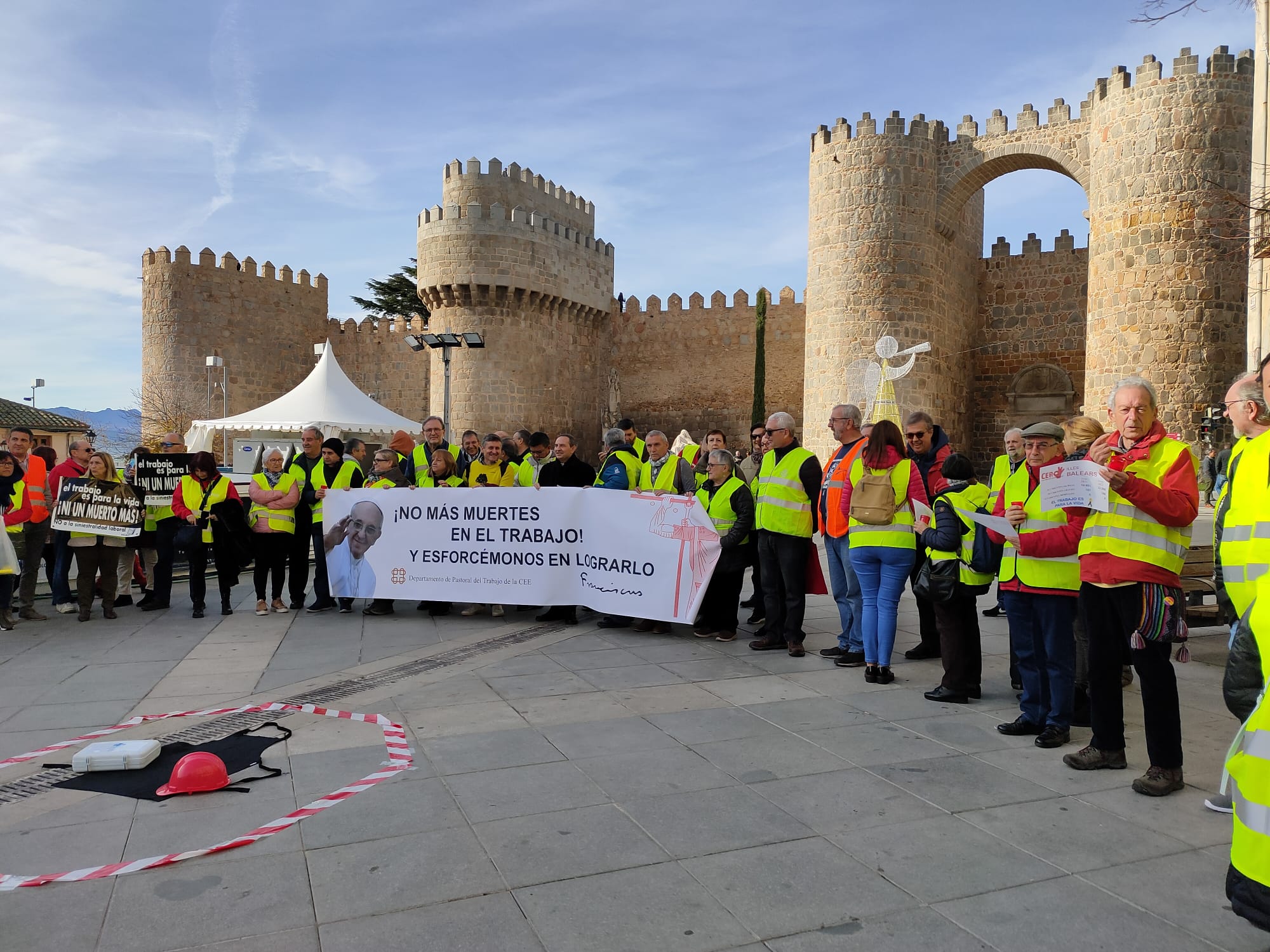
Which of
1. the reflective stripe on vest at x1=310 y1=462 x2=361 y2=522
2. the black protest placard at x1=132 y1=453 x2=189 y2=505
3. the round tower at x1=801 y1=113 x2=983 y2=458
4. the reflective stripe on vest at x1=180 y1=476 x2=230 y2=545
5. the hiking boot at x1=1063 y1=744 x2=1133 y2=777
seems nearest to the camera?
the hiking boot at x1=1063 y1=744 x2=1133 y2=777

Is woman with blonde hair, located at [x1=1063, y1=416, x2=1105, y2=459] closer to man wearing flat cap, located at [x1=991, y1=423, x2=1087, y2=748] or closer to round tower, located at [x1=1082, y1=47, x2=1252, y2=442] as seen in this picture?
man wearing flat cap, located at [x1=991, y1=423, x2=1087, y2=748]

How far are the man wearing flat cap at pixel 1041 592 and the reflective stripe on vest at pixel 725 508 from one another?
2.76 m

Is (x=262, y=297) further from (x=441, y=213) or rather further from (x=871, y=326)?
(x=871, y=326)

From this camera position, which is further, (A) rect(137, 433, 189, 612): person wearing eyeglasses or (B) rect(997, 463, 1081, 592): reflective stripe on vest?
(A) rect(137, 433, 189, 612): person wearing eyeglasses

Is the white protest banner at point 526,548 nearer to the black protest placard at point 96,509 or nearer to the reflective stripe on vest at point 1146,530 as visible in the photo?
the black protest placard at point 96,509

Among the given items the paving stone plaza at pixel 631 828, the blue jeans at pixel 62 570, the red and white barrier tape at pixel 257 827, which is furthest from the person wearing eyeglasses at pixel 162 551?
the red and white barrier tape at pixel 257 827

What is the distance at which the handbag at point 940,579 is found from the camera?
535 cm

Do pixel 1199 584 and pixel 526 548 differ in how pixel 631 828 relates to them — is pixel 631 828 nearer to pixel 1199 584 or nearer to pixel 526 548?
pixel 526 548

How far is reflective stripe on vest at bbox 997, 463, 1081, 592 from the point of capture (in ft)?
14.9

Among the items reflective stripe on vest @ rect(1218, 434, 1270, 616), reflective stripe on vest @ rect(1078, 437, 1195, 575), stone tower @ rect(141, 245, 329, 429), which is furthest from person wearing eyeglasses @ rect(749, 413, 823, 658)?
stone tower @ rect(141, 245, 329, 429)

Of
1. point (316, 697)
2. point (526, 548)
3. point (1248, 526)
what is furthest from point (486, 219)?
point (1248, 526)

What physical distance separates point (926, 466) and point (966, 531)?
1.50 metres

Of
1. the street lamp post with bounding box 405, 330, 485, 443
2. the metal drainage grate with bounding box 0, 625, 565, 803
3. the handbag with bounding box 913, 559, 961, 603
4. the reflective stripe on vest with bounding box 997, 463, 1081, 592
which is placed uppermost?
the street lamp post with bounding box 405, 330, 485, 443

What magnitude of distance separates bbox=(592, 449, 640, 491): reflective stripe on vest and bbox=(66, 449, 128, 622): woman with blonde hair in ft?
14.8
